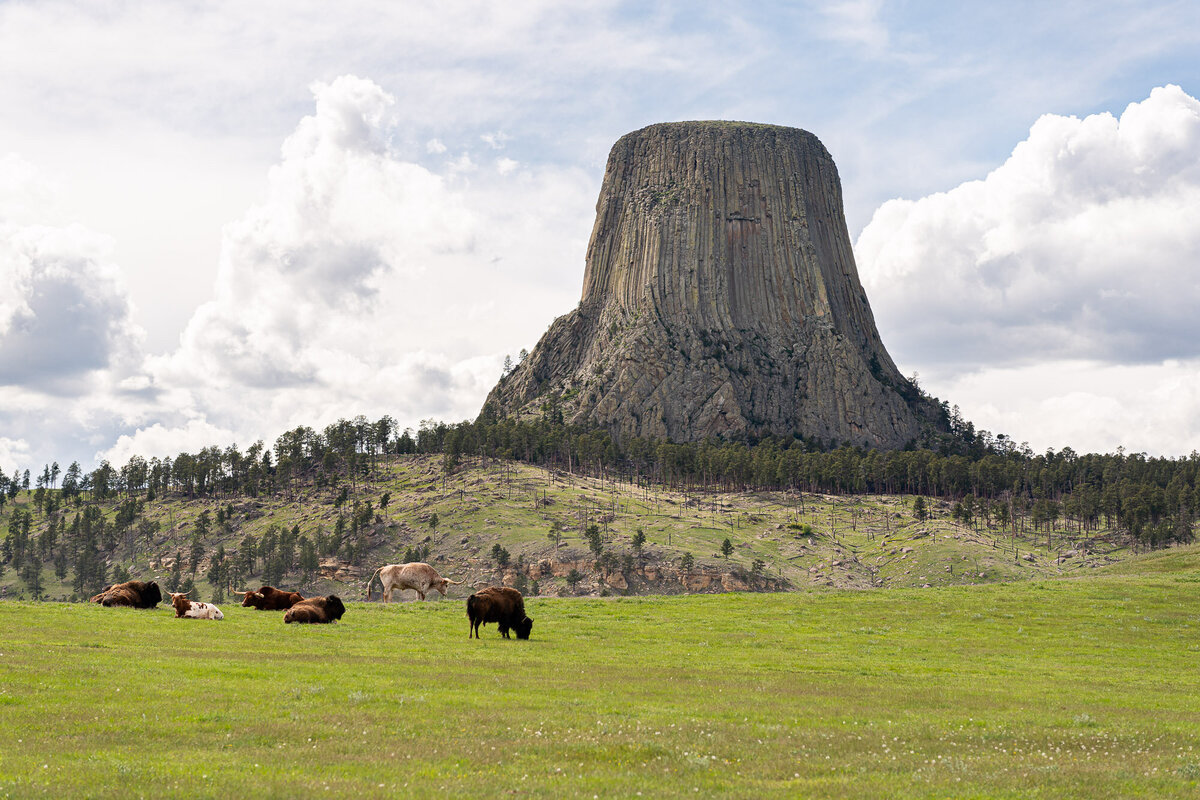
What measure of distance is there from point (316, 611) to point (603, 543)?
4842 inches

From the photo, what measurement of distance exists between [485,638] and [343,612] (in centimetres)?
792

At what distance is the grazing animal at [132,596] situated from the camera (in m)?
37.5

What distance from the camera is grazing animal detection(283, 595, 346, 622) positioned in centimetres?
3447

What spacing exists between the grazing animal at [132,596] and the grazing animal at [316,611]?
23.5 ft

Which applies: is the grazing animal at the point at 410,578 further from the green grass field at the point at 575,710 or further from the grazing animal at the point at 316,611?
the grazing animal at the point at 316,611

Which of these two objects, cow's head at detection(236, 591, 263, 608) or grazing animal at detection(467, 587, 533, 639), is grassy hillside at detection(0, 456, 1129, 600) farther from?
grazing animal at detection(467, 587, 533, 639)

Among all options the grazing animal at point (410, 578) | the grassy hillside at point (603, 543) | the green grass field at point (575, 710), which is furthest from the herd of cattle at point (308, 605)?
the grassy hillside at point (603, 543)

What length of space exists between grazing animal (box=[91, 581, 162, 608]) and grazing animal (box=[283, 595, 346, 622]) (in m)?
7.17

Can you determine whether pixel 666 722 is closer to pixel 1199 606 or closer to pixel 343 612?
pixel 343 612

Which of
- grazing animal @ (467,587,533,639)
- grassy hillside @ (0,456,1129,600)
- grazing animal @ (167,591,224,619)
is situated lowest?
grassy hillside @ (0,456,1129,600)

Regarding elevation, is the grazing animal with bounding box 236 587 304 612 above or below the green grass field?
below

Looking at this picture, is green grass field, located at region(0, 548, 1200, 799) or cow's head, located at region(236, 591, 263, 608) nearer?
green grass field, located at region(0, 548, 1200, 799)

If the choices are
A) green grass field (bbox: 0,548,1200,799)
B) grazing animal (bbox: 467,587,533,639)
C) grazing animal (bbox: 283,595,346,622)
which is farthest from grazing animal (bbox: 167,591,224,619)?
grazing animal (bbox: 467,587,533,639)

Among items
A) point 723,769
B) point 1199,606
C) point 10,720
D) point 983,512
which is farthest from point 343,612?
point 983,512
